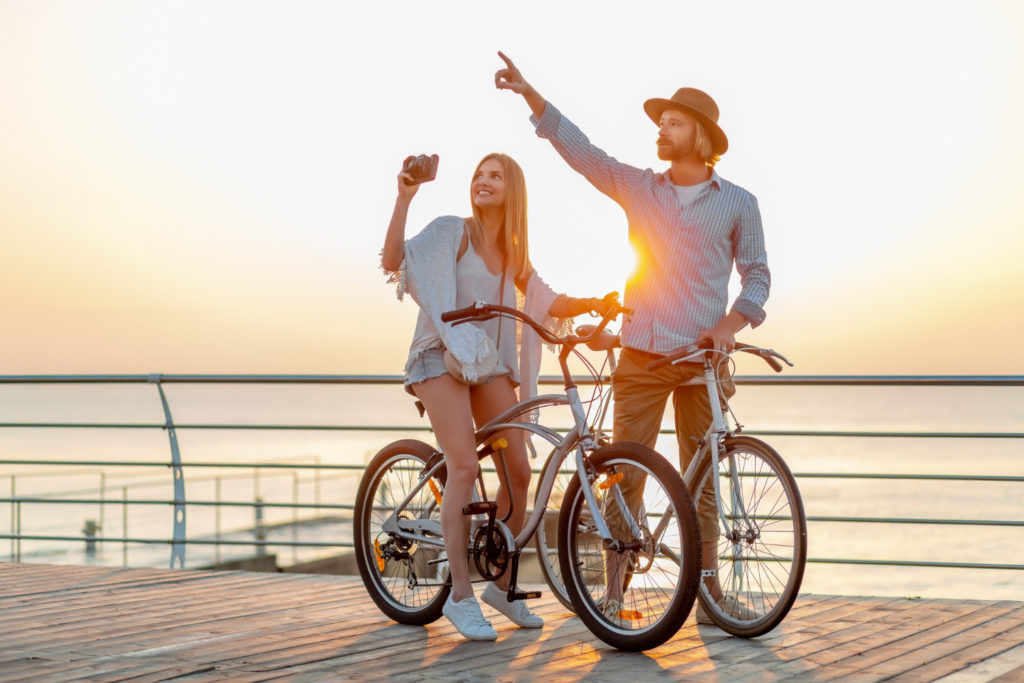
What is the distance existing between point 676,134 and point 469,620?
5.36ft

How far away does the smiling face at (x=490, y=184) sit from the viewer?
3.82 m

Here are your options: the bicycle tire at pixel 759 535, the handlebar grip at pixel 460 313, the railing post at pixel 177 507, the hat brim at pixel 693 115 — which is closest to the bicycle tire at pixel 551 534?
the bicycle tire at pixel 759 535

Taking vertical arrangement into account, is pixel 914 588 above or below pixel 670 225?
below

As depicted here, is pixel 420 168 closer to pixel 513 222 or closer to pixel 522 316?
pixel 513 222

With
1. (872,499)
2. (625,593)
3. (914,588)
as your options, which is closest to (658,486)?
(625,593)

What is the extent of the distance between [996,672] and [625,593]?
1032mm

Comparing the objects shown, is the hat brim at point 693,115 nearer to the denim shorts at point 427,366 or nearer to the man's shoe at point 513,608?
the denim shorts at point 427,366

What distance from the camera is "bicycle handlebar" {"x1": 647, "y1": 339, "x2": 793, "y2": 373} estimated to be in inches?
141

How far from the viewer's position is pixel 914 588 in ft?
83.5

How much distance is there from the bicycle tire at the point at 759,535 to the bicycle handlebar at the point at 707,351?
25cm

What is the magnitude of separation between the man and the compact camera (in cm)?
45

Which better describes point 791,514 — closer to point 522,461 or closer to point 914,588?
point 522,461

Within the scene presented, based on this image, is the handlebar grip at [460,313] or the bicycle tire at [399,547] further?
the bicycle tire at [399,547]

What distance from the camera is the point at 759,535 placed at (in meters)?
3.50
